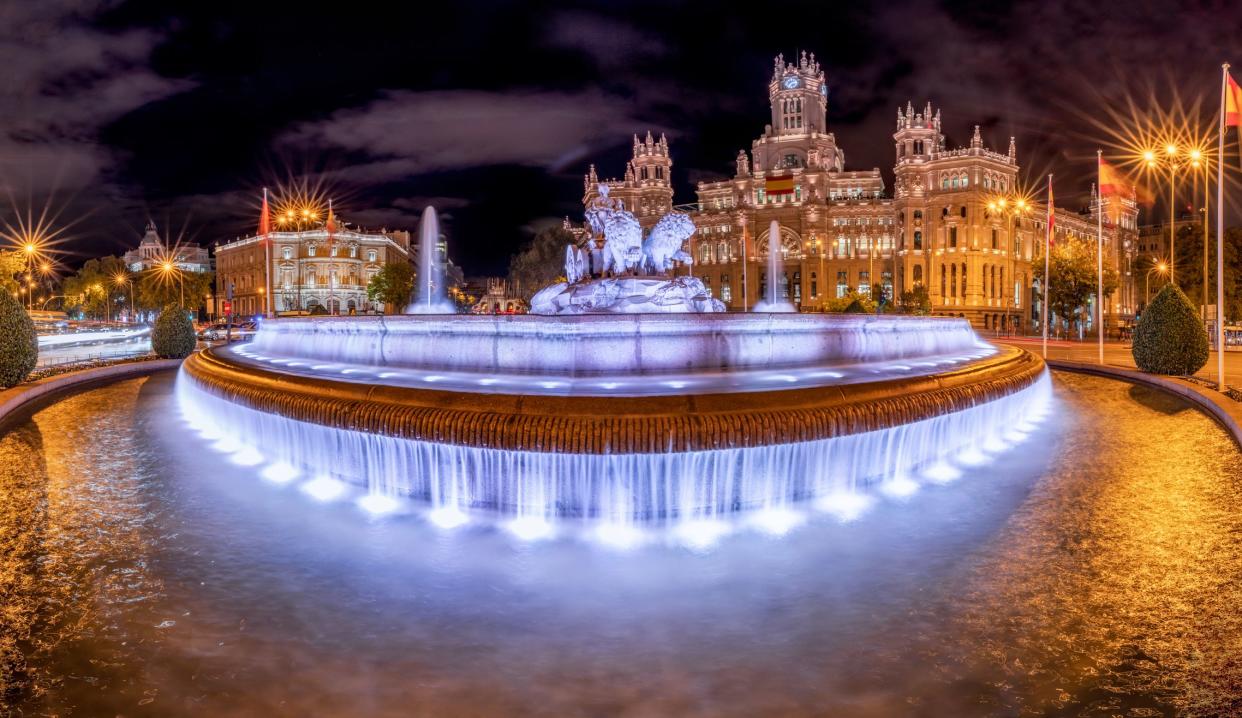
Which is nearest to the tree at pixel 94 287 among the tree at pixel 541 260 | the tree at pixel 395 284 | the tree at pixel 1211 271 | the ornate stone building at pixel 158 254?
the ornate stone building at pixel 158 254

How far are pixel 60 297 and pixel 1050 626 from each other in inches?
5784

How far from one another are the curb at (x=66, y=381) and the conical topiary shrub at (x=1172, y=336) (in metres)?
22.9

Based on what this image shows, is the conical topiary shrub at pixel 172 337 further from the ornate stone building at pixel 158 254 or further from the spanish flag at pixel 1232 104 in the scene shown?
the ornate stone building at pixel 158 254

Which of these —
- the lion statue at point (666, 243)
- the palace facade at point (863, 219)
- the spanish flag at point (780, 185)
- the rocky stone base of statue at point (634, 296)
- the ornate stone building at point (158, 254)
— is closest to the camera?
the rocky stone base of statue at point (634, 296)

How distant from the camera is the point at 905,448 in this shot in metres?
8.36

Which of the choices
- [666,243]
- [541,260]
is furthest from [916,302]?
[666,243]

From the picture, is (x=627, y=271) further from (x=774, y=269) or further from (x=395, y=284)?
(x=774, y=269)

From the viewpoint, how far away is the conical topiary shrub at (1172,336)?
55.3ft

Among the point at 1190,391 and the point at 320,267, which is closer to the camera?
the point at 1190,391

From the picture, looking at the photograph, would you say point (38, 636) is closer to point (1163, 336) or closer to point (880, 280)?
point (1163, 336)

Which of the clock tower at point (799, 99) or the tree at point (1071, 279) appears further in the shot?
the clock tower at point (799, 99)

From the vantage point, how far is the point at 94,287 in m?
92.6

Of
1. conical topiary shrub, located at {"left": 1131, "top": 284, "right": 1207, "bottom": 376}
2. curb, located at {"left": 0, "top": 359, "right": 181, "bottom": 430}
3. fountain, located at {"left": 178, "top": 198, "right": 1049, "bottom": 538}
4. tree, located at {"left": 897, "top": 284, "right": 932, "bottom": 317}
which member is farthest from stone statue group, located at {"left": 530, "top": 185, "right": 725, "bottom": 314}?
tree, located at {"left": 897, "top": 284, "right": 932, "bottom": 317}

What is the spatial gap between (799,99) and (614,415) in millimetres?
114813
